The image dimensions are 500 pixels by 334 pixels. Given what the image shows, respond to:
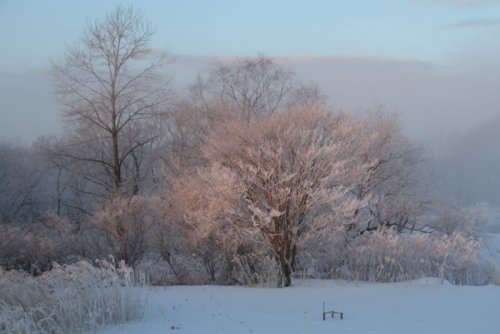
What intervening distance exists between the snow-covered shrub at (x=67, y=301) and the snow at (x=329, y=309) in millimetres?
347

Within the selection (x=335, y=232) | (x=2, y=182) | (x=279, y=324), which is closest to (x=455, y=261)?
(x=335, y=232)

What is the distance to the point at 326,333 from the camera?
8648 mm

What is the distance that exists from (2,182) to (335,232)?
2877 centimetres

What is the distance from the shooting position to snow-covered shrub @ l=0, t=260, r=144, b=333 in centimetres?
895

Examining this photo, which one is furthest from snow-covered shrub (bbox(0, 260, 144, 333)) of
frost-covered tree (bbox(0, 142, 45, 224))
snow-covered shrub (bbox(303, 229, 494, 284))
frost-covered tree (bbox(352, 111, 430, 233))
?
frost-covered tree (bbox(0, 142, 45, 224))

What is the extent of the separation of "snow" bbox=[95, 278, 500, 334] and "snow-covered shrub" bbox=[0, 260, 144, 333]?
1.14 feet

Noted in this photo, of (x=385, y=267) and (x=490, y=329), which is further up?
(x=490, y=329)

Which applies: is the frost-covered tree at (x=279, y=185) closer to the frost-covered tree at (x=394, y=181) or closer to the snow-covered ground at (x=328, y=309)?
the snow-covered ground at (x=328, y=309)

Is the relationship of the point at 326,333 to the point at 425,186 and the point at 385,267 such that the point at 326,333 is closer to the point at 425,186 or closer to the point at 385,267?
the point at 385,267

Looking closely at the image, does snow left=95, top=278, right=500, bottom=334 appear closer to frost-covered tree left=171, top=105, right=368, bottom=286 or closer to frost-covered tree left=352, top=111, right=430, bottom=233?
frost-covered tree left=171, top=105, right=368, bottom=286

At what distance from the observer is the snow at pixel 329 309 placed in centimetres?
921

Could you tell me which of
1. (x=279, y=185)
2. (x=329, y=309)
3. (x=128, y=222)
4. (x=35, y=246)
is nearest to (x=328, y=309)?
(x=329, y=309)

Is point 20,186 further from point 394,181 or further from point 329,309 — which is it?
point 329,309

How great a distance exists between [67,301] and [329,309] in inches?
192
